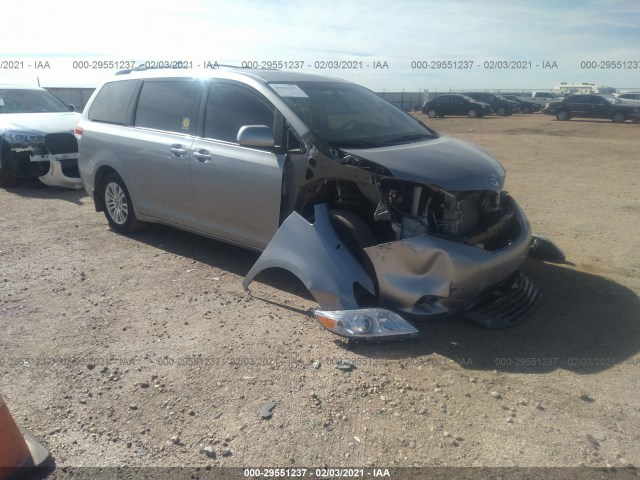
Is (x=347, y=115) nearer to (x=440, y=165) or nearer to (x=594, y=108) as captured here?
(x=440, y=165)

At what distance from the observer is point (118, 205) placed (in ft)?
21.5

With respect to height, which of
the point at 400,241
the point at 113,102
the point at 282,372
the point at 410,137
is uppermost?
the point at 113,102

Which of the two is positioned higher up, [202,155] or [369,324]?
[202,155]

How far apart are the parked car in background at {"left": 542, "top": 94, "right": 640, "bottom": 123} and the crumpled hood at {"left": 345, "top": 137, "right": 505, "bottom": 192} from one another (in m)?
29.5

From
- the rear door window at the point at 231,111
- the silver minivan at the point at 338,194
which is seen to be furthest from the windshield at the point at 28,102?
the rear door window at the point at 231,111

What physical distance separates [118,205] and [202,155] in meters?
1.93

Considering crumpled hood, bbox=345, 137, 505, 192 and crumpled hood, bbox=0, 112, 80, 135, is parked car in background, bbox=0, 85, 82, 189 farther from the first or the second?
crumpled hood, bbox=345, 137, 505, 192

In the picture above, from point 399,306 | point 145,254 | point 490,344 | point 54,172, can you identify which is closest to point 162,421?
point 399,306

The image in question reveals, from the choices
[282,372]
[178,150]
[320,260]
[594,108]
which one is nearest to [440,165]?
[320,260]

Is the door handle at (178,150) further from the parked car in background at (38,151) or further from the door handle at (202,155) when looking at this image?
the parked car in background at (38,151)

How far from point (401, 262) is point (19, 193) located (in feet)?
26.9

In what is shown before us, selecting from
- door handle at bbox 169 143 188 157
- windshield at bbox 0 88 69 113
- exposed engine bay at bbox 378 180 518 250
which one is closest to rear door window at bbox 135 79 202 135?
door handle at bbox 169 143 188 157

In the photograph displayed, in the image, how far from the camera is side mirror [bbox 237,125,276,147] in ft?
14.6

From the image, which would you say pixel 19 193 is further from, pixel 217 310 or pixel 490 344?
pixel 490 344
